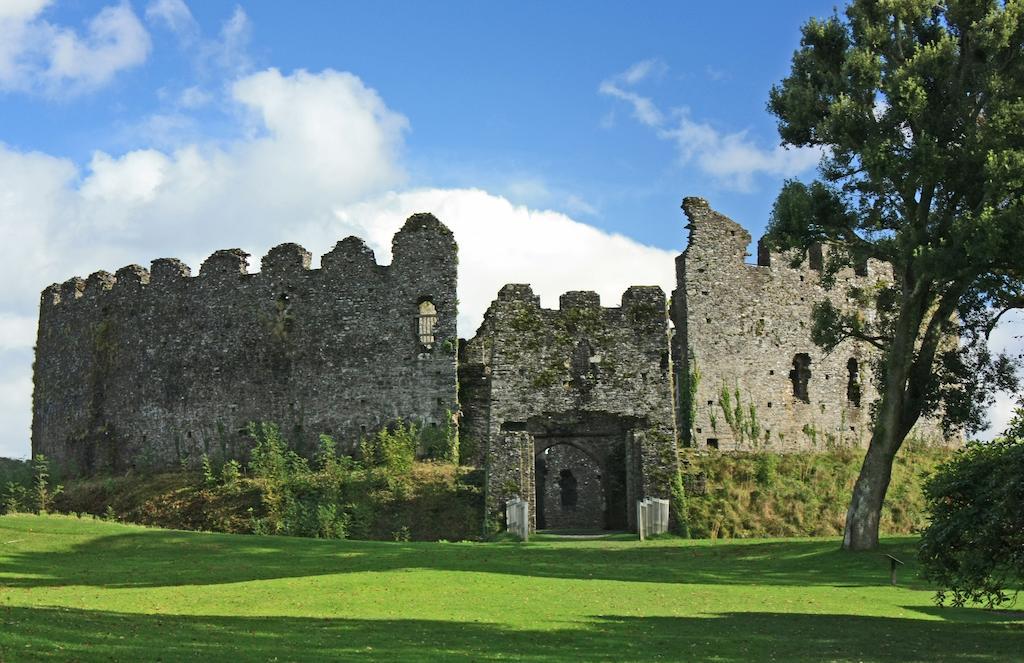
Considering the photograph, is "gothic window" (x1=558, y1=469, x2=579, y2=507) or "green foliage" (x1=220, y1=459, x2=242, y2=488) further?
"gothic window" (x1=558, y1=469, x2=579, y2=507)

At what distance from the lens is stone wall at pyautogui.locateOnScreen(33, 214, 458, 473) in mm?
42562

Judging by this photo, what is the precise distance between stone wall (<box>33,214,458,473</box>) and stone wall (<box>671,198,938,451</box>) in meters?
8.39

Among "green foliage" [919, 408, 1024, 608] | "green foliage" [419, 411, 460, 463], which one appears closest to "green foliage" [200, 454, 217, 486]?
"green foliage" [419, 411, 460, 463]

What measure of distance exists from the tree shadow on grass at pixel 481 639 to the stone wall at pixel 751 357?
23387mm

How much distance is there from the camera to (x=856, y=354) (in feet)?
156

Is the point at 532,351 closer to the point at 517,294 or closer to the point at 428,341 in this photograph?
the point at 517,294

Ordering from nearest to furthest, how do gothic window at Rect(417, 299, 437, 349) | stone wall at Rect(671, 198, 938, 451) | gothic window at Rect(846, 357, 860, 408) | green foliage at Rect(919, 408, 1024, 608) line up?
green foliage at Rect(919, 408, 1024, 608)
gothic window at Rect(417, 299, 437, 349)
stone wall at Rect(671, 198, 938, 451)
gothic window at Rect(846, 357, 860, 408)

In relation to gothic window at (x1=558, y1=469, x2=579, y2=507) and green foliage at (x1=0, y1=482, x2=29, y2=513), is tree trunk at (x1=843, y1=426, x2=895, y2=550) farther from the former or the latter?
green foliage at (x1=0, y1=482, x2=29, y2=513)

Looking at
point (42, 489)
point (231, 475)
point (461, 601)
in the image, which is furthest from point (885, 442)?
point (42, 489)

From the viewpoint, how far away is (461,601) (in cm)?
2194

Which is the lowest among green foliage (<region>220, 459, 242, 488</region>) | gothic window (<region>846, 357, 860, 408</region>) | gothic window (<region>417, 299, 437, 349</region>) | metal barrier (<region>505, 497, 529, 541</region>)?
metal barrier (<region>505, 497, 529, 541</region>)

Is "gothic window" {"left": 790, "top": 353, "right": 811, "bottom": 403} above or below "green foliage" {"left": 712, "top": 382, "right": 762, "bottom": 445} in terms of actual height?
above

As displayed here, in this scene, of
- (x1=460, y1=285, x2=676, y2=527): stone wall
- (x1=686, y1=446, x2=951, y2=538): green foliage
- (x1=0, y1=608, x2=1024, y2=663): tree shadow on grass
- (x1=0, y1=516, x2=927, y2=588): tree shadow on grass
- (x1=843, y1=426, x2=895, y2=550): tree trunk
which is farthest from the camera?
(x1=686, y1=446, x2=951, y2=538): green foliage

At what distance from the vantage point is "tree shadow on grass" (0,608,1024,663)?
1585cm
